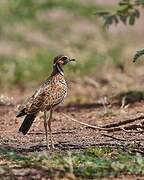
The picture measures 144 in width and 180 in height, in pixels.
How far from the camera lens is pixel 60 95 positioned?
778 centimetres

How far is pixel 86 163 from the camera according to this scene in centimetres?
700

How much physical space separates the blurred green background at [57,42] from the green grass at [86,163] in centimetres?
691

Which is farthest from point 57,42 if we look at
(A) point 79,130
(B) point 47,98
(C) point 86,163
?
(C) point 86,163

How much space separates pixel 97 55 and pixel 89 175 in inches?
395

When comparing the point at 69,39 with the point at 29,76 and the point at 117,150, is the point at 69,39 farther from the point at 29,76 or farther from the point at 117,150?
the point at 117,150

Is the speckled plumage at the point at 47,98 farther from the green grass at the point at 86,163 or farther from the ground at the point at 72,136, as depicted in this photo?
the green grass at the point at 86,163

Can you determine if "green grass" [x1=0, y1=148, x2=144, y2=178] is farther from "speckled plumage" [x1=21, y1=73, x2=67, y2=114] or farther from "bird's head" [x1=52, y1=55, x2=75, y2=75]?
"bird's head" [x1=52, y1=55, x2=75, y2=75]

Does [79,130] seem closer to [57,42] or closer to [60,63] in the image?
[60,63]

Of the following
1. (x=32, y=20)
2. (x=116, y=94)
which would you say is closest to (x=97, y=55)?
(x=32, y=20)

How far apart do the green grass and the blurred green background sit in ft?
22.7

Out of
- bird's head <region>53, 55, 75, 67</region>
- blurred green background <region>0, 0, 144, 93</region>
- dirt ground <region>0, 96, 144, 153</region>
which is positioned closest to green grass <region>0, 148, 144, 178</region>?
dirt ground <region>0, 96, 144, 153</region>

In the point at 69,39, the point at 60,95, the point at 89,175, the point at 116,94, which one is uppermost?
the point at 69,39

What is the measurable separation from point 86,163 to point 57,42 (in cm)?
1086

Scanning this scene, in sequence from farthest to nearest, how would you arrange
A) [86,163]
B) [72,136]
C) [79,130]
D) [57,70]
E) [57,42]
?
[57,42] < [79,130] < [72,136] < [57,70] < [86,163]
